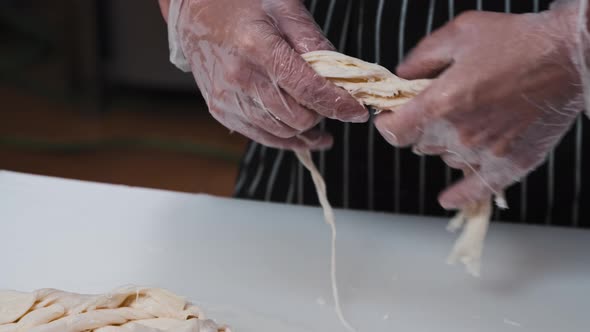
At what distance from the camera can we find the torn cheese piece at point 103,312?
69 cm

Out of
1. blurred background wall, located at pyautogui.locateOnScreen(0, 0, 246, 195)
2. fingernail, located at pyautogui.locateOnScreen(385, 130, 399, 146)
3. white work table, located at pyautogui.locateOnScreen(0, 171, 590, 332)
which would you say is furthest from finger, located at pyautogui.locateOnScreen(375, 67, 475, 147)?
blurred background wall, located at pyautogui.locateOnScreen(0, 0, 246, 195)

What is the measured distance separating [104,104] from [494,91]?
197cm

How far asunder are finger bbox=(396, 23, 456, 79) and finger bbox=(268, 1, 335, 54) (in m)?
0.09

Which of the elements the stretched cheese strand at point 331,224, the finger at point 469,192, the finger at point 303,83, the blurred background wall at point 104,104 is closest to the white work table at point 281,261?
Result: the stretched cheese strand at point 331,224

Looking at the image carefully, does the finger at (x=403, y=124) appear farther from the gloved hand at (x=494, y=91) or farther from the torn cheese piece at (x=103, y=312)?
the torn cheese piece at (x=103, y=312)

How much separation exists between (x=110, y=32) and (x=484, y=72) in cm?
180

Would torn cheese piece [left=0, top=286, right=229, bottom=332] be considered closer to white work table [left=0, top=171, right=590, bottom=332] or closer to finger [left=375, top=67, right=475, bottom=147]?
white work table [left=0, top=171, right=590, bottom=332]

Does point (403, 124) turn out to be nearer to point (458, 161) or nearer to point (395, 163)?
point (458, 161)

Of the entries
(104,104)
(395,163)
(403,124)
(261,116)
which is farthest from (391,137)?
(104,104)

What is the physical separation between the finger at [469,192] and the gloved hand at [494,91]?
0.02 meters

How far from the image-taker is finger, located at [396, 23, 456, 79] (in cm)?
73

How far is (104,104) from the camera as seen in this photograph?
2443 millimetres

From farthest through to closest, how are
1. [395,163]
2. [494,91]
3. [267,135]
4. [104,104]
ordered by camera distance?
[104,104], [395,163], [267,135], [494,91]

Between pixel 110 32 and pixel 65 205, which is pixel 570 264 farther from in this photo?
pixel 110 32
